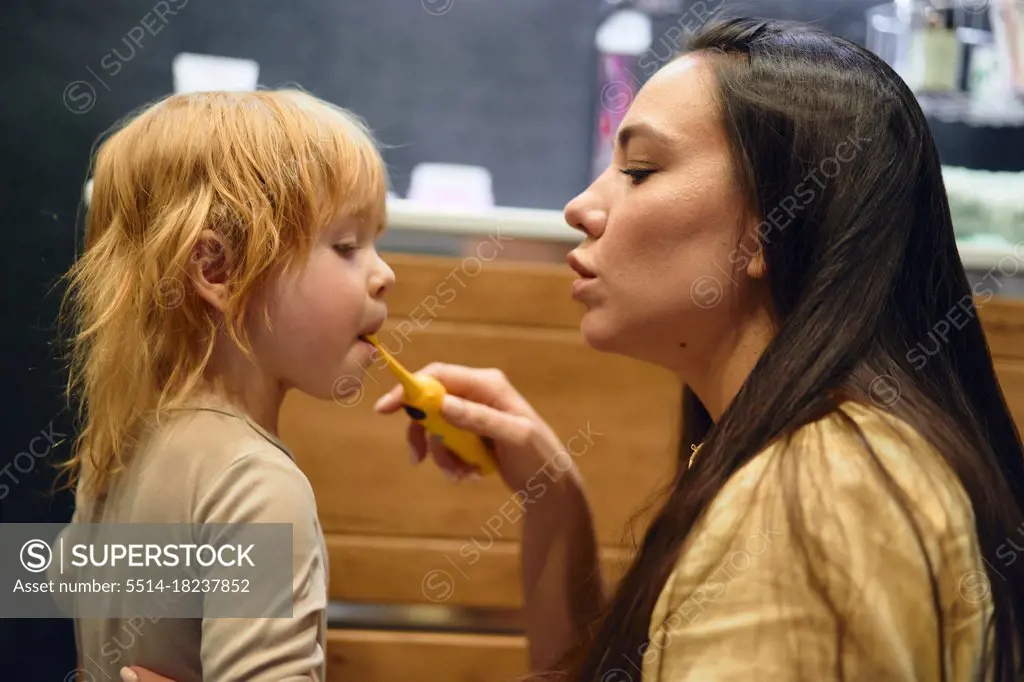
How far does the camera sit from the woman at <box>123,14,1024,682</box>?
54 cm

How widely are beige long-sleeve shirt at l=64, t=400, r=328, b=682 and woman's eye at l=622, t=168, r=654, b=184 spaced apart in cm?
35

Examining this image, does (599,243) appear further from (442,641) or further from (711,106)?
(442,641)

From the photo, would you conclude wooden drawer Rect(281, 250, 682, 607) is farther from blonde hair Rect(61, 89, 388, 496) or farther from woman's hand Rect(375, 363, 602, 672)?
blonde hair Rect(61, 89, 388, 496)

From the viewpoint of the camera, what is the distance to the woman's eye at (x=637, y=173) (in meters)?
0.75

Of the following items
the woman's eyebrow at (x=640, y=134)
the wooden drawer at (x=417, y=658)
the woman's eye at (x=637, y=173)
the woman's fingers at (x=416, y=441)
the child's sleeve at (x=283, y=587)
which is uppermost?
the woman's eyebrow at (x=640, y=134)

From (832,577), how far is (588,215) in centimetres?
35

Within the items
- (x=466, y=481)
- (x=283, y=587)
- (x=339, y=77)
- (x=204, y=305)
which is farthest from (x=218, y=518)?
(x=339, y=77)

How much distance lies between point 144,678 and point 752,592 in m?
0.46

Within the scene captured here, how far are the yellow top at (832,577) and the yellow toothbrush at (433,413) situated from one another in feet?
1.23

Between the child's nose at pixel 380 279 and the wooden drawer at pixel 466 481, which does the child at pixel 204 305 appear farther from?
the wooden drawer at pixel 466 481

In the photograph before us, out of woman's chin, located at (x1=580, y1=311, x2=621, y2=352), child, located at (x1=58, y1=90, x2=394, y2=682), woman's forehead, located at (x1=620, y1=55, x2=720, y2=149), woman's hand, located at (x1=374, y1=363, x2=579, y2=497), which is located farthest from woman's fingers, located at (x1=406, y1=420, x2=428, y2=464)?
woman's forehead, located at (x1=620, y1=55, x2=720, y2=149)

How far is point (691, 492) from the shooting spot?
636mm

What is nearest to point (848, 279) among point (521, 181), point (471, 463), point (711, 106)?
point (711, 106)

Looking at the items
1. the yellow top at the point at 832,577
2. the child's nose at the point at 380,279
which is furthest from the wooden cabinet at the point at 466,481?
the yellow top at the point at 832,577
